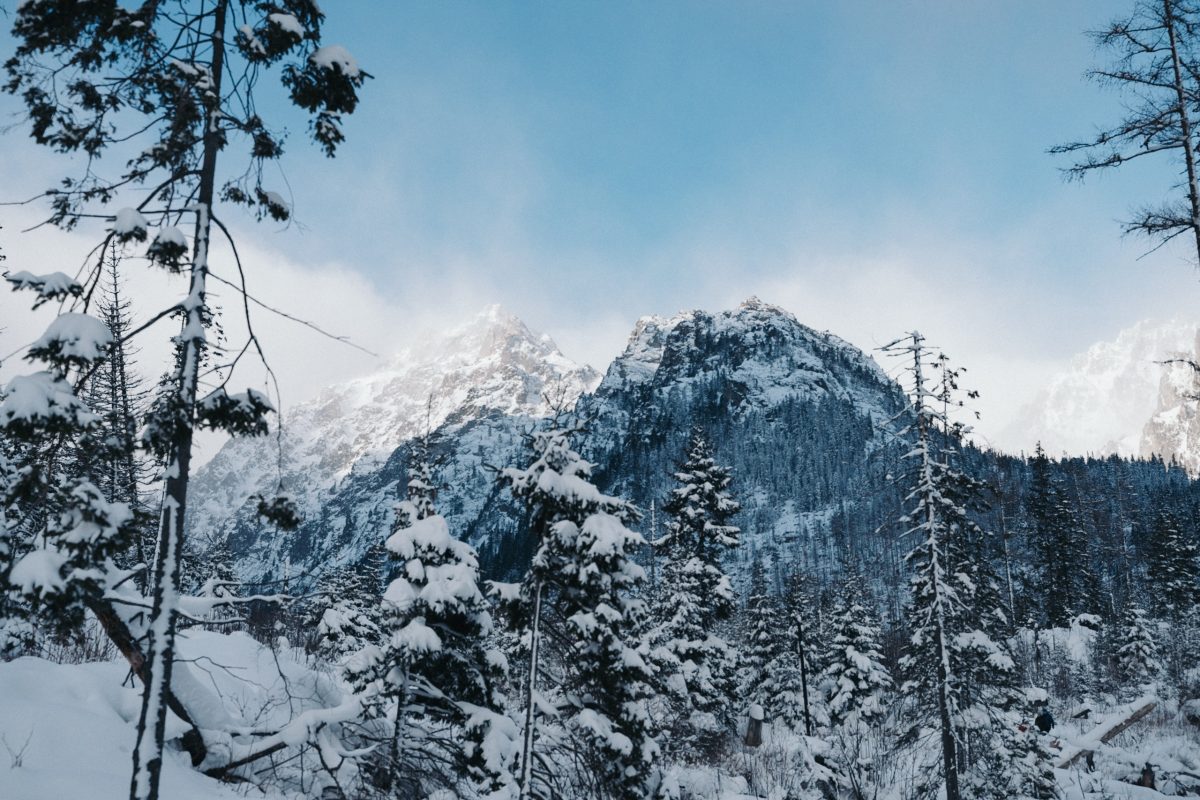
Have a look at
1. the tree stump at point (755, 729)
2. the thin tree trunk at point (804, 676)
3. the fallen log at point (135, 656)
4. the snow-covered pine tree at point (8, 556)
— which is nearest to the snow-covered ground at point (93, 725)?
the fallen log at point (135, 656)

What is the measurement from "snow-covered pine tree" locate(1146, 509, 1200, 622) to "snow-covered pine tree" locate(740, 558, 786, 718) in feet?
117

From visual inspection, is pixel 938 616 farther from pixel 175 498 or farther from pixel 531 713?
pixel 175 498

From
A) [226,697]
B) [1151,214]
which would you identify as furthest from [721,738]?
[1151,214]

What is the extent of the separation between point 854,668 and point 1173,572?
4137 cm

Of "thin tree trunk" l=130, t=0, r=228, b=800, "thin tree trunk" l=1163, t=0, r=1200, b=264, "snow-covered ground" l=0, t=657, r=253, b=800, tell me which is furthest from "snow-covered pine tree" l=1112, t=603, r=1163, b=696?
"thin tree trunk" l=130, t=0, r=228, b=800

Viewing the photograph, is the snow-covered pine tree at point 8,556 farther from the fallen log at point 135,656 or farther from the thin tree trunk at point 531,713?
the thin tree trunk at point 531,713

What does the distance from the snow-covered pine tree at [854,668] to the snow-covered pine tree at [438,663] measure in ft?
101

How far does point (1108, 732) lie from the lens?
27828 millimetres

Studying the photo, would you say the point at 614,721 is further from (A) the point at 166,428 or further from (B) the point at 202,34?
(B) the point at 202,34

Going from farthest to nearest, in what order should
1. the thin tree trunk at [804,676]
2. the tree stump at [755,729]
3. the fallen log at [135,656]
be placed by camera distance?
1. the thin tree trunk at [804,676]
2. the tree stump at [755,729]
3. the fallen log at [135,656]

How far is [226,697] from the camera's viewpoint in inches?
399

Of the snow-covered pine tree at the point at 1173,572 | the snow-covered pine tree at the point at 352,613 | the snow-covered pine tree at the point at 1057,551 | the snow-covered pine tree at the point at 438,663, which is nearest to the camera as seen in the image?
the snow-covered pine tree at the point at 438,663

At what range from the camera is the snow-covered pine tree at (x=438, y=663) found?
9367mm

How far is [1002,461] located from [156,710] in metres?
197
